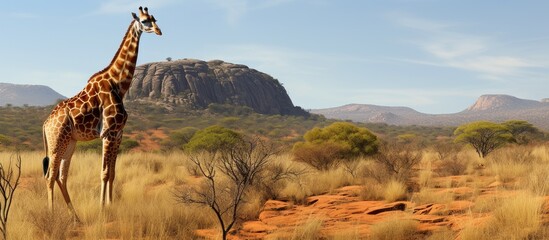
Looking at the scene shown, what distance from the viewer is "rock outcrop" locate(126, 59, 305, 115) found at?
236ft

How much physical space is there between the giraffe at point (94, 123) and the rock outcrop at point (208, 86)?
206 ft

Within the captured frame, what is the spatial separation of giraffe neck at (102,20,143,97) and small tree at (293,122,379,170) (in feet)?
27.6

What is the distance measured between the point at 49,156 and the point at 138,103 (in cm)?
5879

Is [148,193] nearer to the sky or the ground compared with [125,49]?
nearer to the ground

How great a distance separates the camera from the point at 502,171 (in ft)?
42.5

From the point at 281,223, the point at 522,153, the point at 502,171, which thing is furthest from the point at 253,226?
the point at 522,153

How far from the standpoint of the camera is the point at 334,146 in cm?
1639

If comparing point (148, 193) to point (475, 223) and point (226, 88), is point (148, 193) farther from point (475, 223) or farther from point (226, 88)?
point (226, 88)

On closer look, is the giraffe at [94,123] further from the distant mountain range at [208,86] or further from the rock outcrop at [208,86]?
the rock outcrop at [208,86]

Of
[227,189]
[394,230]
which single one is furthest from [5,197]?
[227,189]

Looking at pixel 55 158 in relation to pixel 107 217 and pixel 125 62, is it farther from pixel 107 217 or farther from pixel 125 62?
pixel 125 62

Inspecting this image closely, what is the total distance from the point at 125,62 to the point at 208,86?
70.8 metres

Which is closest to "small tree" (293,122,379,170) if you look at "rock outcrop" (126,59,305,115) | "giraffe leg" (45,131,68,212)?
"giraffe leg" (45,131,68,212)

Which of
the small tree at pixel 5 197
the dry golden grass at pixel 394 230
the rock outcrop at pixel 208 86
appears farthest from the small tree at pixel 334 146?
the rock outcrop at pixel 208 86
